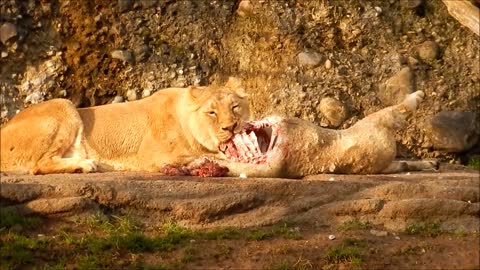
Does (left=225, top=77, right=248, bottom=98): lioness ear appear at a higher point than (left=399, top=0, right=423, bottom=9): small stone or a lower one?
lower

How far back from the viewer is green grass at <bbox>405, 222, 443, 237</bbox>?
322 inches

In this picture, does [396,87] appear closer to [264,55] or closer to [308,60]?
[308,60]

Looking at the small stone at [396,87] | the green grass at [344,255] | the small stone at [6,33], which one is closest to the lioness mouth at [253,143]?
the green grass at [344,255]

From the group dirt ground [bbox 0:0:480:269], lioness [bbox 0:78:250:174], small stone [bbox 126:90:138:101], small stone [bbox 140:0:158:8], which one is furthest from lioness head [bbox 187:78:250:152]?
small stone [bbox 140:0:158:8]

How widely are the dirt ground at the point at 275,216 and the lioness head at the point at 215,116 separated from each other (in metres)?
0.94

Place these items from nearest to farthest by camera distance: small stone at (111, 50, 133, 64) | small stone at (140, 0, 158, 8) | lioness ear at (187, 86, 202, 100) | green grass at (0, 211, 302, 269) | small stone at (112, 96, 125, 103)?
green grass at (0, 211, 302, 269)
lioness ear at (187, 86, 202, 100)
small stone at (112, 96, 125, 103)
small stone at (111, 50, 133, 64)
small stone at (140, 0, 158, 8)

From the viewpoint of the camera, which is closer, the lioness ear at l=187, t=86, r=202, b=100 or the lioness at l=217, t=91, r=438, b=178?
the lioness at l=217, t=91, r=438, b=178

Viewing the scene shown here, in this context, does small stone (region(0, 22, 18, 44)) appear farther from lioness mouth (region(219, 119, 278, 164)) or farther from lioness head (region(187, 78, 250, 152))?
lioness mouth (region(219, 119, 278, 164))

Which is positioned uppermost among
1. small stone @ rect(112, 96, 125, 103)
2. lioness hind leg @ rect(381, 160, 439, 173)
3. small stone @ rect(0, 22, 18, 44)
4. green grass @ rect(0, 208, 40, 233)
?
small stone @ rect(0, 22, 18, 44)

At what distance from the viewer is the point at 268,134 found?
9.92 metres

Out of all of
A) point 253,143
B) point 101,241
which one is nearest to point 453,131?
point 253,143

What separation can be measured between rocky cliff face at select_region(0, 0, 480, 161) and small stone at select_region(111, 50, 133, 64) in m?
0.01

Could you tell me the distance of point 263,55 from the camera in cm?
1259

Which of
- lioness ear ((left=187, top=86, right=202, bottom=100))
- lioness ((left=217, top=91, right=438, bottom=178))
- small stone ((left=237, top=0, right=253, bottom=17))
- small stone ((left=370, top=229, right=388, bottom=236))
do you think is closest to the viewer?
small stone ((left=370, top=229, right=388, bottom=236))
